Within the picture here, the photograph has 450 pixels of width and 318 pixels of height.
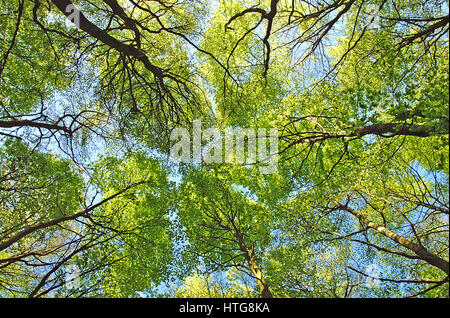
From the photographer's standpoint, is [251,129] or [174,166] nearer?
[174,166]

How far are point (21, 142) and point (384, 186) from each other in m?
10.3

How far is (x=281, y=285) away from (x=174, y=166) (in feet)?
16.6

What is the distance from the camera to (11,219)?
6.20 meters

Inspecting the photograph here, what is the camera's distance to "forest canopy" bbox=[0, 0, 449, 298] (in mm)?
5098

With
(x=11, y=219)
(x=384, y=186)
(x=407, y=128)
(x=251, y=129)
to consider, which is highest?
(x=251, y=129)

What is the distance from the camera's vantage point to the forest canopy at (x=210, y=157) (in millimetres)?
5098

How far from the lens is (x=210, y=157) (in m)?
9.62
